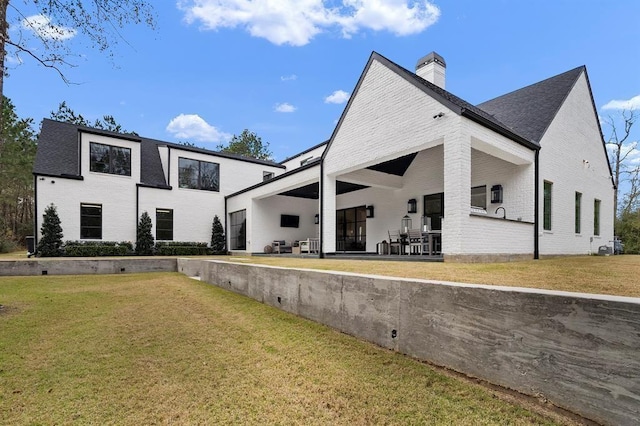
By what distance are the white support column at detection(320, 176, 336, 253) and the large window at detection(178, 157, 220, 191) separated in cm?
1064

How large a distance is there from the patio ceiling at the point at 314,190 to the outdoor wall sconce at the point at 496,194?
556 cm

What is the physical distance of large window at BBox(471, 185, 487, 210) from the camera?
9.68 metres

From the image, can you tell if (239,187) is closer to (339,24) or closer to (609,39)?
(339,24)

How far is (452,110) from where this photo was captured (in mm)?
7051

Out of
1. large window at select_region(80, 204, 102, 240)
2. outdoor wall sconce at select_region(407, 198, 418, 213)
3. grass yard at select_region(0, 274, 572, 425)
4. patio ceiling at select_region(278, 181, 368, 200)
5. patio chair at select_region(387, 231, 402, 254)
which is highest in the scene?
patio ceiling at select_region(278, 181, 368, 200)

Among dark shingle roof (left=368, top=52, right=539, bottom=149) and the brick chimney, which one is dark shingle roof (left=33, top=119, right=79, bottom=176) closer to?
dark shingle roof (left=368, top=52, right=539, bottom=149)

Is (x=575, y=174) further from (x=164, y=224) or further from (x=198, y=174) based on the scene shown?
(x=164, y=224)

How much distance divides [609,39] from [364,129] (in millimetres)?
10422

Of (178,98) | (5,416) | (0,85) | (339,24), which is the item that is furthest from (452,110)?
(178,98)

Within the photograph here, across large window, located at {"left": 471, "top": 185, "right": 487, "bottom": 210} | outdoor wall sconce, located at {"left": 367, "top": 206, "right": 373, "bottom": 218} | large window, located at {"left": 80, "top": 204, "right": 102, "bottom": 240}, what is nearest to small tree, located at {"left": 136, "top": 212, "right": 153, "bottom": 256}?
large window, located at {"left": 80, "top": 204, "right": 102, "bottom": 240}

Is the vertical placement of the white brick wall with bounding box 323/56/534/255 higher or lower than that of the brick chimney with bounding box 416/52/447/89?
lower

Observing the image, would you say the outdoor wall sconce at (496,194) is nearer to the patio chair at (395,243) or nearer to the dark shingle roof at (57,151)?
the patio chair at (395,243)

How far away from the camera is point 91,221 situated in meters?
15.5

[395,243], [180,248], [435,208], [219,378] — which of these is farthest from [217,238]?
[219,378]
